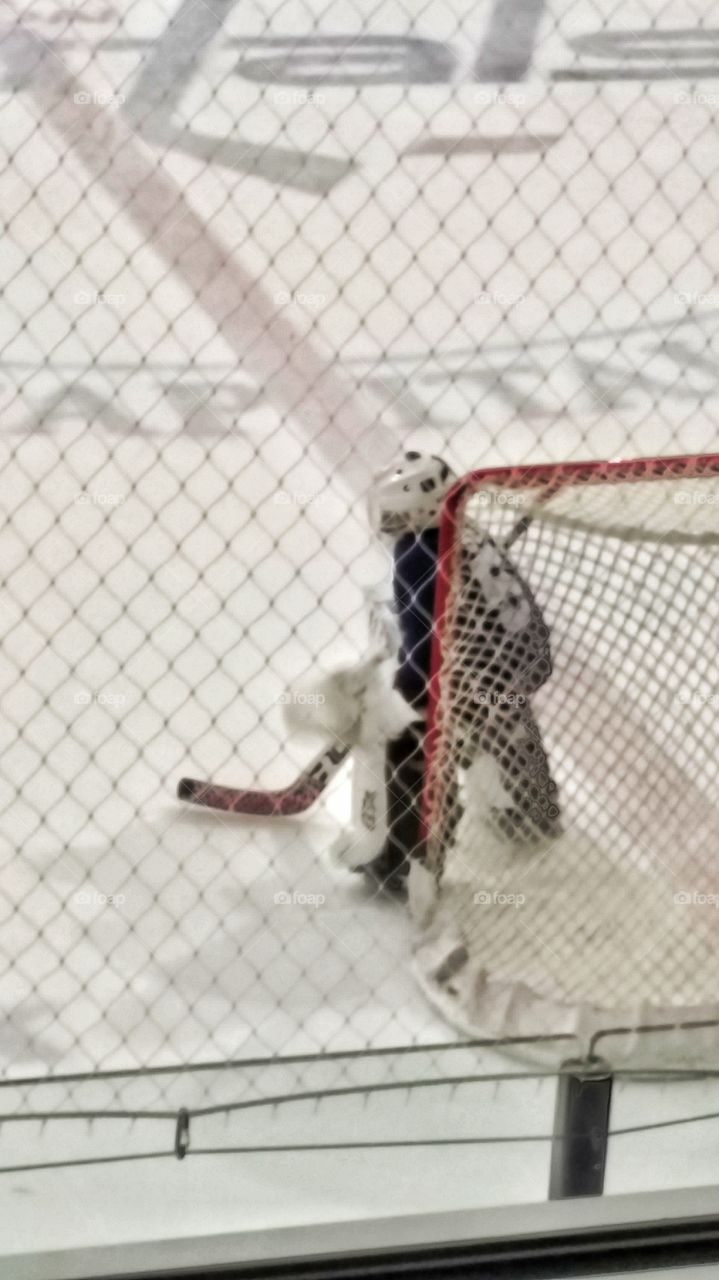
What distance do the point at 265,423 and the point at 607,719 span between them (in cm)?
120

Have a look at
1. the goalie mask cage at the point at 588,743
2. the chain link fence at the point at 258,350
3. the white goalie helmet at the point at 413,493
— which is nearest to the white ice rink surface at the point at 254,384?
the chain link fence at the point at 258,350

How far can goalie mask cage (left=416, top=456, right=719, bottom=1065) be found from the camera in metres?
1.47

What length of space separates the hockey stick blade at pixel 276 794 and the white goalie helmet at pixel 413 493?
0.32m

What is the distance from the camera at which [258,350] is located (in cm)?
247

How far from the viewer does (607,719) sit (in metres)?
1.60

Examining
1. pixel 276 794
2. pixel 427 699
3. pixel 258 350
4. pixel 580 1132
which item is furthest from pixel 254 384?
pixel 580 1132

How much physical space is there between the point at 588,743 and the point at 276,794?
0.46 metres

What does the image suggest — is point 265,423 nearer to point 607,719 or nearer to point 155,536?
point 155,536

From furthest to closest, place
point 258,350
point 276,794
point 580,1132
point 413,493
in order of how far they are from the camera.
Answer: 1. point 258,350
2. point 276,794
3. point 413,493
4. point 580,1132

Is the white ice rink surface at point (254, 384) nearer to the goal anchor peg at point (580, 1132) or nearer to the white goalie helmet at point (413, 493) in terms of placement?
the goal anchor peg at point (580, 1132)

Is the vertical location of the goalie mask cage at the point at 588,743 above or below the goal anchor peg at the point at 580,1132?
above

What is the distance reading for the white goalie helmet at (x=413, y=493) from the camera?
1.57m

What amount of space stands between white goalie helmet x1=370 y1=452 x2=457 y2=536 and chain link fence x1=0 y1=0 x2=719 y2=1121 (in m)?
0.34

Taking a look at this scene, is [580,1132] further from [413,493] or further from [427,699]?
[413,493]
